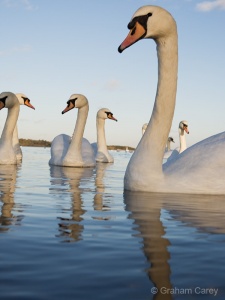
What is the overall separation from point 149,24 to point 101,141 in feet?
59.7

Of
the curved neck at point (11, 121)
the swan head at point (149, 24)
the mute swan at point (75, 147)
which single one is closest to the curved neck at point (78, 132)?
the mute swan at point (75, 147)

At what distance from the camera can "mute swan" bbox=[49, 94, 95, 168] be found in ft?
58.1

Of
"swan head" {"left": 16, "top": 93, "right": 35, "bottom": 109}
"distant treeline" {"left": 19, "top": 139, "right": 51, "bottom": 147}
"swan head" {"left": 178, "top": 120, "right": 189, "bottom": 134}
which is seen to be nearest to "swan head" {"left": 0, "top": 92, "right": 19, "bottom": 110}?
"swan head" {"left": 16, "top": 93, "right": 35, "bottom": 109}

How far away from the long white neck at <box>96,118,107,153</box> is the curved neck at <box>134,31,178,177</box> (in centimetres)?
1671

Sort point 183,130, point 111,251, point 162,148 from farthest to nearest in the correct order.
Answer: point 183,130
point 162,148
point 111,251

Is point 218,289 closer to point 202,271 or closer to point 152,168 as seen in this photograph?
point 202,271

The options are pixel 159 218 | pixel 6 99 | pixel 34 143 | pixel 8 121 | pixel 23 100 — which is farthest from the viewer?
pixel 34 143

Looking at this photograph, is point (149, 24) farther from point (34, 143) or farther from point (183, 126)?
point (34, 143)

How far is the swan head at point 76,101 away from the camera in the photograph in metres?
19.9

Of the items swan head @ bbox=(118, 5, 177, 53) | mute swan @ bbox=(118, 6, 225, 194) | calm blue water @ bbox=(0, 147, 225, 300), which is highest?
swan head @ bbox=(118, 5, 177, 53)

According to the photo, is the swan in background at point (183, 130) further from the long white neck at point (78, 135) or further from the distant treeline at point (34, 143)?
the distant treeline at point (34, 143)

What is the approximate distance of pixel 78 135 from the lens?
1906cm

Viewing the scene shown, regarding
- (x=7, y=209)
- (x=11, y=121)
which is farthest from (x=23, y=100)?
(x=7, y=209)

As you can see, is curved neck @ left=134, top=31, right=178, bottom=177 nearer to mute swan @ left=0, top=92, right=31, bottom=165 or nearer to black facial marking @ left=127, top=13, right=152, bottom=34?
black facial marking @ left=127, top=13, right=152, bottom=34
